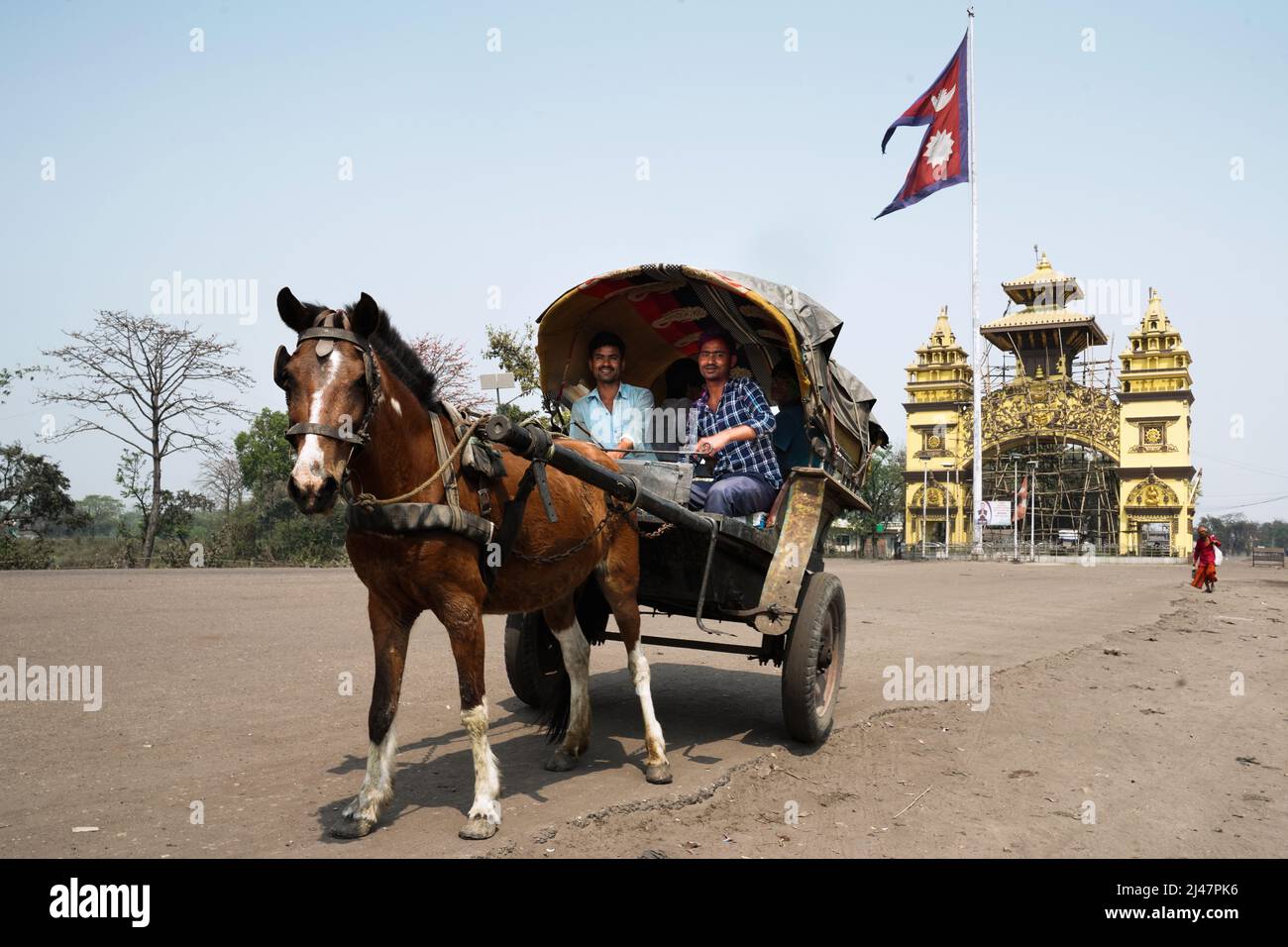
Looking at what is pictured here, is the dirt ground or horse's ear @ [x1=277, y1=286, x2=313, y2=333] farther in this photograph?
the dirt ground

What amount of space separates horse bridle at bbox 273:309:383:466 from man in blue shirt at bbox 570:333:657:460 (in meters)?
2.82

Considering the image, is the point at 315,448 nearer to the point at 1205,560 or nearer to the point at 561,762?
the point at 561,762

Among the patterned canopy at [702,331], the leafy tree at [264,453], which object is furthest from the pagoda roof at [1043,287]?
the patterned canopy at [702,331]

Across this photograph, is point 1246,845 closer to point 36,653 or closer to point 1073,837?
point 1073,837

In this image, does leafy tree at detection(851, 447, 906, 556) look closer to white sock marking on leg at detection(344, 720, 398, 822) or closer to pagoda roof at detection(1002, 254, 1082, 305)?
pagoda roof at detection(1002, 254, 1082, 305)

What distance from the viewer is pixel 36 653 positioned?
30.8ft

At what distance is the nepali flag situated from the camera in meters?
31.6

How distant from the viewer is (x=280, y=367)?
392 centimetres

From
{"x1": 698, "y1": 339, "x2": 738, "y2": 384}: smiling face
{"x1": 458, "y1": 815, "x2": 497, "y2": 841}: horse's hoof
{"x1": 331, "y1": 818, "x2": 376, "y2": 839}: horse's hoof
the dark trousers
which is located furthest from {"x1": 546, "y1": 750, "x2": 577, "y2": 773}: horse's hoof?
{"x1": 698, "y1": 339, "x2": 738, "y2": 384}: smiling face

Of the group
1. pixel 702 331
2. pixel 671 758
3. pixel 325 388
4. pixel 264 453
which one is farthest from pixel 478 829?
pixel 264 453

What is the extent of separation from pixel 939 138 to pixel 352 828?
107ft

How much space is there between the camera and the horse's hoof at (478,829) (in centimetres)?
430

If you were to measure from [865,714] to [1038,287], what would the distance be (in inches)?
2110
